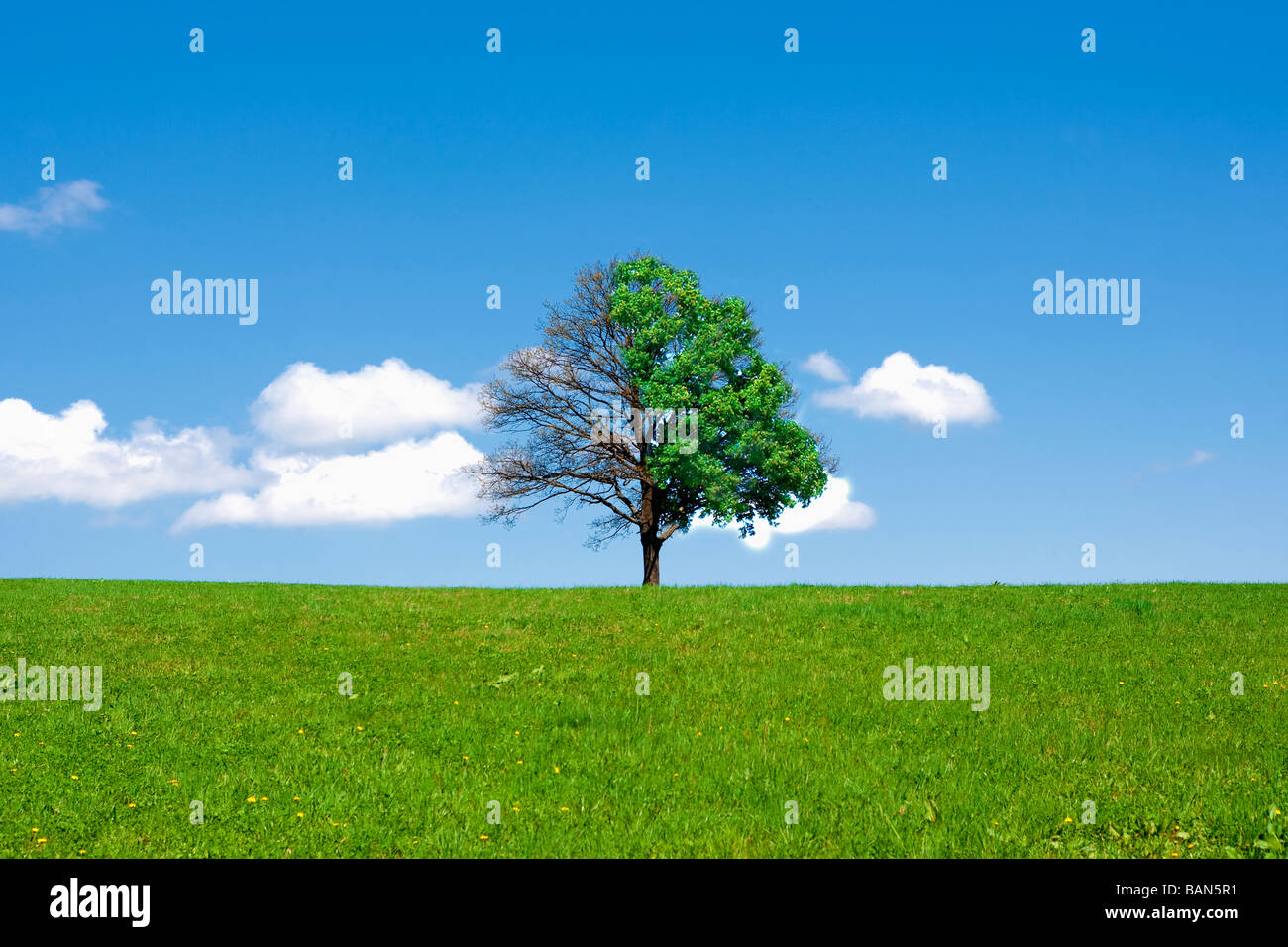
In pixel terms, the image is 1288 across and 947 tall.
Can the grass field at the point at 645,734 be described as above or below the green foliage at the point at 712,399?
below

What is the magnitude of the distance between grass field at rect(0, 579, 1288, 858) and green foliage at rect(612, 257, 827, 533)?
9709mm

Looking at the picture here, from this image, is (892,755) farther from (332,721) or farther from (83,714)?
(83,714)

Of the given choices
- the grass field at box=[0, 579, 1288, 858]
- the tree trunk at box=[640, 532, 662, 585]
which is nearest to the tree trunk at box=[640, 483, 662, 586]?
the tree trunk at box=[640, 532, 662, 585]

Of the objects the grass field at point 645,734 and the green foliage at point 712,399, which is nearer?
the grass field at point 645,734

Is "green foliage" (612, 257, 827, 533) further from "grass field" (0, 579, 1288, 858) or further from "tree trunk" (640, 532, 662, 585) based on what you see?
"grass field" (0, 579, 1288, 858)

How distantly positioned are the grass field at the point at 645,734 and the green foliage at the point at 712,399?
971 centimetres

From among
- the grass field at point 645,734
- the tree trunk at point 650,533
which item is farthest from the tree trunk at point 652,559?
the grass field at point 645,734

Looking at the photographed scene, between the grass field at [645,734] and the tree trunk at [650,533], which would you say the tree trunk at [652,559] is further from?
the grass field at [645,734]

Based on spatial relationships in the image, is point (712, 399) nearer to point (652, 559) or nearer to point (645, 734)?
point (652, 559)

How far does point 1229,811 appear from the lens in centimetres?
1073

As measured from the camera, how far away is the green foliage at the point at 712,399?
105 feet
